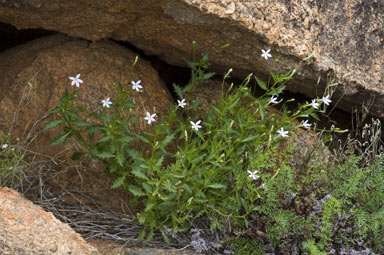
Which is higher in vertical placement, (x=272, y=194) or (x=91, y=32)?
(x=91, y=32)

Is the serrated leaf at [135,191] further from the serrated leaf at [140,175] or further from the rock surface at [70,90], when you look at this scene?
the rock surface at [70,90]

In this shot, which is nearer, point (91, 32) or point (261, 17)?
point (261, 17)

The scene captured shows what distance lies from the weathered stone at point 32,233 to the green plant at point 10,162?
677 millimetres

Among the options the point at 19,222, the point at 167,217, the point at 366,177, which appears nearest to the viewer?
the point at 19,222

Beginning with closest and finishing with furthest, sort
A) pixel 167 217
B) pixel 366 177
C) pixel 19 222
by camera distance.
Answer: pixel 19 222 → pixel 167 217 → pixel 366 177

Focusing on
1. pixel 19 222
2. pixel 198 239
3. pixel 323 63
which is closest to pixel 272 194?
pixel 198 239

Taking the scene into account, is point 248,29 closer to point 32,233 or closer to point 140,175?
point 140,175

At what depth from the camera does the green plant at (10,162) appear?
3.72 metres

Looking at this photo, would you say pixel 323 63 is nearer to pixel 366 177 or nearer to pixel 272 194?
pixel 366 177

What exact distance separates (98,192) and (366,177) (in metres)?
1.94

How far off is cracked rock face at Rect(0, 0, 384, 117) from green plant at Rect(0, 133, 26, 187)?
0.94 meters

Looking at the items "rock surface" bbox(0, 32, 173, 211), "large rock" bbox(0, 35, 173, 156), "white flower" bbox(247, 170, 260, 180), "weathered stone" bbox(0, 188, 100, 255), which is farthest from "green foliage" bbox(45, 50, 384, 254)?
"weathered stone" bbox(0, 188, 100, 255)

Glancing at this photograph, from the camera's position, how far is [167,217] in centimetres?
355

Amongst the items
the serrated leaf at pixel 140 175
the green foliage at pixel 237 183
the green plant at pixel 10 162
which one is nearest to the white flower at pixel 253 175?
the green foliage at pixel 237 183
